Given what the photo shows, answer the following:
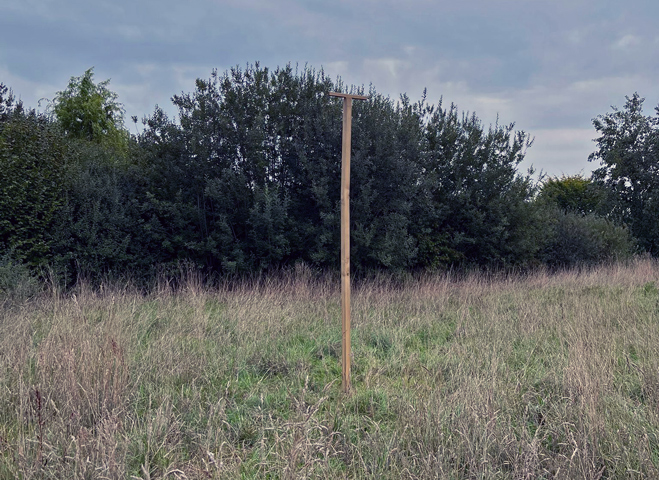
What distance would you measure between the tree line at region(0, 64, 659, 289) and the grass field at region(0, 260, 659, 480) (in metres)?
3.94

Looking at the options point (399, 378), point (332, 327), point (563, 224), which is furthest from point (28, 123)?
point (563, 224)

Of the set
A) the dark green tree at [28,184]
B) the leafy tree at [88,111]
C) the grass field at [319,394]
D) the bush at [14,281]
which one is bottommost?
the grass field at [319,394]

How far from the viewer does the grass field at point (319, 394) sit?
3012 millimetres

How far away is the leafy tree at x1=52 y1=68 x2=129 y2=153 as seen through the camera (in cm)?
2081

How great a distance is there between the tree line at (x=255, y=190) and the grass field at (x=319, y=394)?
3.94 meters

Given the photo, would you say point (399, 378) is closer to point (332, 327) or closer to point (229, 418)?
point (229, 418)

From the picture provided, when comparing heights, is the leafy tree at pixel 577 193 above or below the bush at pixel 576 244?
above


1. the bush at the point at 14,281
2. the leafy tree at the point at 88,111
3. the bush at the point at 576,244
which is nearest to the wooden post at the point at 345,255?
the bush at the point at 14,281

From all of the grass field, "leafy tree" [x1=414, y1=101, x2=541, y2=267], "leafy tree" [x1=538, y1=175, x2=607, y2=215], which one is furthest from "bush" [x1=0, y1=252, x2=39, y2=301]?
"leafy tree" [x1=538, y1=175, x2=607, y2=215]

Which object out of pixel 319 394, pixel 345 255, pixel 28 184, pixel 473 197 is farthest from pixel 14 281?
pixel 473 197

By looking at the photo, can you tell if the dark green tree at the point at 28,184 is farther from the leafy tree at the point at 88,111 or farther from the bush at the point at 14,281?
the leafy tree at the point at 88,111

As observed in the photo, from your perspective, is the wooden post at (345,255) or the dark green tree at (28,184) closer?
the wooden post at (345,255)

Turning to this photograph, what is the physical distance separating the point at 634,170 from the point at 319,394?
72.2 ft

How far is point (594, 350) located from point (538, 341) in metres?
0.84
